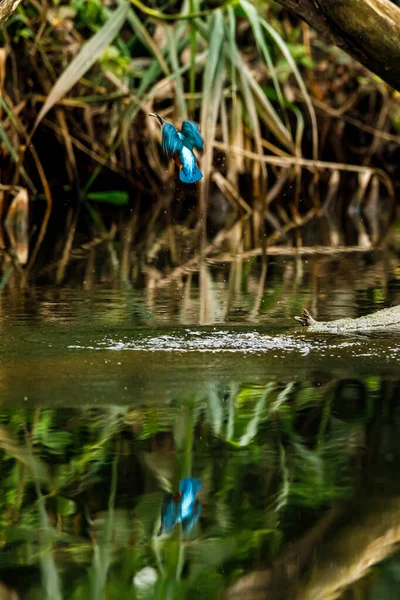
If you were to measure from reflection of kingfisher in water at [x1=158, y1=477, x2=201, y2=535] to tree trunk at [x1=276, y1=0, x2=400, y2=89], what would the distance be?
238cm

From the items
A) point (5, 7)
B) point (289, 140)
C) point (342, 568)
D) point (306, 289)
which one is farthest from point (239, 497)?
point (289, 140)

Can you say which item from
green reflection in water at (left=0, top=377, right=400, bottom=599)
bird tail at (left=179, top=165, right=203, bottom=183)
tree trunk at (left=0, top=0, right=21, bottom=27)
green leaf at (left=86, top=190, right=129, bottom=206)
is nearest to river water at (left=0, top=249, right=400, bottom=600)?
green reflection in water at (left=0, top=377, right=400, bottom=599)

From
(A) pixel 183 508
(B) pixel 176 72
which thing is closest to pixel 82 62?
(B) pixel 176 72

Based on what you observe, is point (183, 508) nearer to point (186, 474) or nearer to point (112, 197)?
point (186, 474)

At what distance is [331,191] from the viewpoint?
11.7 meters

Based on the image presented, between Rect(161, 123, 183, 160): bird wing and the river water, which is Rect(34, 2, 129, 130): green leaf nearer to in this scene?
the river water

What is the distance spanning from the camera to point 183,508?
2363 millimetres

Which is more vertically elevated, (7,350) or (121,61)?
(121,61)

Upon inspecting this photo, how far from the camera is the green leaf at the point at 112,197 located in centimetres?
1116

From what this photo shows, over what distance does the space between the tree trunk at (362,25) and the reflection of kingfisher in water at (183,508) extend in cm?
238

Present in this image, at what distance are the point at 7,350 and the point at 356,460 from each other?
172 centimetres

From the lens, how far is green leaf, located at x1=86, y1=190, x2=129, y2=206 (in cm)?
1116

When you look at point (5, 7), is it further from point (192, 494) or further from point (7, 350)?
point (192, 494)

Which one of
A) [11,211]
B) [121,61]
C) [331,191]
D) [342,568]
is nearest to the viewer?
[342,568]
